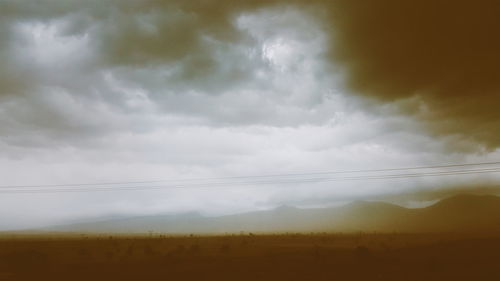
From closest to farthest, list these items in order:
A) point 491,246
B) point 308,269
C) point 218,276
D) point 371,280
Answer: point 371,280 → point 218,276 → point 308,269 → point 491,246

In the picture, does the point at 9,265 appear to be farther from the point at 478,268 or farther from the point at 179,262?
the point at 478,268

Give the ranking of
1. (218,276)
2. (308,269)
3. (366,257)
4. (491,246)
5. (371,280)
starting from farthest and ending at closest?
1. (491,246)
2. (366,257)
3. (308,269)
4. (218,276)
5. (371,280)

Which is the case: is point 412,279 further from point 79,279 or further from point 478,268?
point 79,279

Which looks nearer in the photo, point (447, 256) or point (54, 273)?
point (54, 273)

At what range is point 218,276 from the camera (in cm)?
4275

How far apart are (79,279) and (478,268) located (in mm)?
49412

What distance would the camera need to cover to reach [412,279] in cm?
3922

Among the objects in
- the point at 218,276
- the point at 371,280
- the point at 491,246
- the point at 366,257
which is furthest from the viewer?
the point at 491,246

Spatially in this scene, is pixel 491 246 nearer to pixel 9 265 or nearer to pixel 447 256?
pixel 447 256

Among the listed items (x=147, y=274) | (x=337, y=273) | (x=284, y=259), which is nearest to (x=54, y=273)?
(x=147, y=274)

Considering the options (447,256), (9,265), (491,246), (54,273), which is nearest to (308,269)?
(447,256)

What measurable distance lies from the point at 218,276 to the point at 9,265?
37917mm

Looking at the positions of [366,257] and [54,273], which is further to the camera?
[366,257]

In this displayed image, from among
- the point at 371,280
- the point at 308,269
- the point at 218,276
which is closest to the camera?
the point at 371,280
